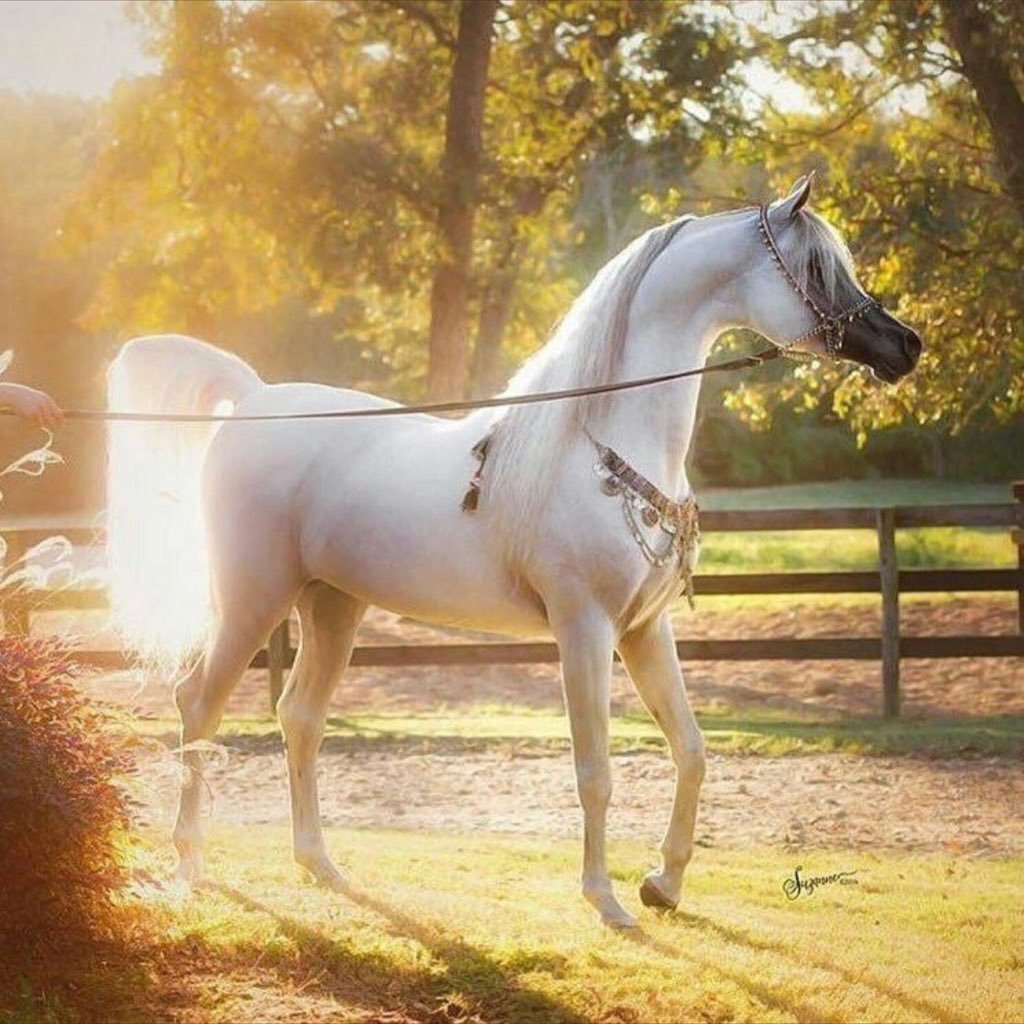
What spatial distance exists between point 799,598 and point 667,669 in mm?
13088

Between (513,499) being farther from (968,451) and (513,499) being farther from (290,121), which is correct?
(968,451)

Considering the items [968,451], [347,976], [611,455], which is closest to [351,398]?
[611,455]

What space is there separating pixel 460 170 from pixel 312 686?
10921mm

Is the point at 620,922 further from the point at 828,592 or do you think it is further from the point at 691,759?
the point at 828,592

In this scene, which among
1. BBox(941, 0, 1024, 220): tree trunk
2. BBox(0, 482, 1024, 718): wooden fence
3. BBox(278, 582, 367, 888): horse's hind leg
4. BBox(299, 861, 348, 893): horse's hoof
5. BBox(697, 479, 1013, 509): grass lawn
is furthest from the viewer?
BBox(697, 479, 1013, 509): grass lawn

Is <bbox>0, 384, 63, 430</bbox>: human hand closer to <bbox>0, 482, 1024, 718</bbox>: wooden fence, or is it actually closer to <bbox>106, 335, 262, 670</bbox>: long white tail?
<bbox>106, 335, 262, 670</bbox>: long white tail

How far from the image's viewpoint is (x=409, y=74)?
18.3 metres

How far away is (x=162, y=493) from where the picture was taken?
20.7 ft

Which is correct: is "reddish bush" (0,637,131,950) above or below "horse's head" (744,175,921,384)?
below

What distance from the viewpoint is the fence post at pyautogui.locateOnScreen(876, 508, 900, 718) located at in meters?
11.0

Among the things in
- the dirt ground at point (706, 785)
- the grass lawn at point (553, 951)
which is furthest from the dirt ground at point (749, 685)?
the grass lawn at point (553, 951)

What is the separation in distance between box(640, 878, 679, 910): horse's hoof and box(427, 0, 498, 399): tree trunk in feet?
37.0

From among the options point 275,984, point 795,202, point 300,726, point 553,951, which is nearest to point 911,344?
point 795,202

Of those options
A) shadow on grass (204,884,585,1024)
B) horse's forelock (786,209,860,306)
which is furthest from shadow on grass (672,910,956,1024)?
horse's forelock (786,209,860,306)
